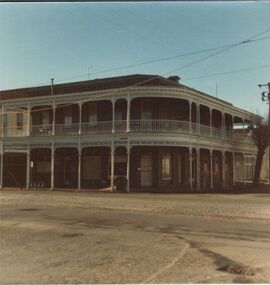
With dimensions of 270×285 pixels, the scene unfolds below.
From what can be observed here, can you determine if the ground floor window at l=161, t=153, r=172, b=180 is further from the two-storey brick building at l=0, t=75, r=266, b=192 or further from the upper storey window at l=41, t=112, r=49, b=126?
the upper storey window at l=41, t=112, r=49, b=126

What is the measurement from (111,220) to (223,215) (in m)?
4.27

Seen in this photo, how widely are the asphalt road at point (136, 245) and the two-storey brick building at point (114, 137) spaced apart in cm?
1213

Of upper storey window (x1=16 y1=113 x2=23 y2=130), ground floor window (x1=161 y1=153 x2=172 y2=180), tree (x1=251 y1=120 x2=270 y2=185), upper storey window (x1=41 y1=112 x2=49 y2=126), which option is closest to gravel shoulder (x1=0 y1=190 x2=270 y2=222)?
ground floor window (x1=161 y1=153 x2=172 y2=180)

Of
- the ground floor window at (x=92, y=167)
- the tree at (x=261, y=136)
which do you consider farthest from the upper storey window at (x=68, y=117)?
the tree at (x=261, y=136)

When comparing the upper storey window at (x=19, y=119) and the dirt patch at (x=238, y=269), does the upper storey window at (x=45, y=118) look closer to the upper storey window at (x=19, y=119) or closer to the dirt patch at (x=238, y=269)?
the upper storey window at (x=19, y=119)

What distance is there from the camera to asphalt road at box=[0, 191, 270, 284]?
26.0ft

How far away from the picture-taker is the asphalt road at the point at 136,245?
793 centimetres

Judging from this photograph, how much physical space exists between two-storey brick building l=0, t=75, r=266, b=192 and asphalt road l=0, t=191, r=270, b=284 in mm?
12128

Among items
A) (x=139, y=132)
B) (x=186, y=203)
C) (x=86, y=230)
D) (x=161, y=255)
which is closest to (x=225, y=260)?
(x=161, y=255)

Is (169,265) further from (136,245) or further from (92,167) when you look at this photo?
(92,167)

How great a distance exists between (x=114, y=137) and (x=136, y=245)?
20605 mm

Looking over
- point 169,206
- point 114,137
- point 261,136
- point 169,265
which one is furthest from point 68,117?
point 169,265

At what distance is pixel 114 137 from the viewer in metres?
31.2

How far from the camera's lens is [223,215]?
57.7 feet
